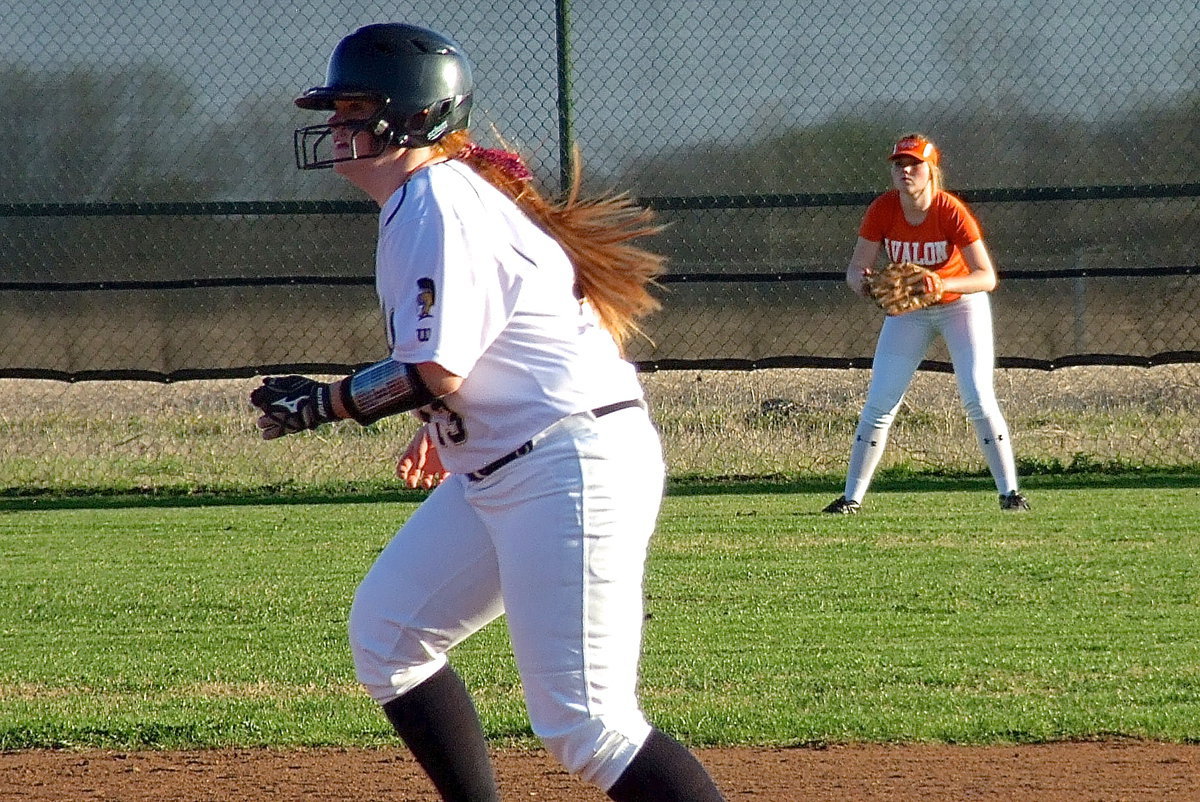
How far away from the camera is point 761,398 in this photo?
10.8 metres

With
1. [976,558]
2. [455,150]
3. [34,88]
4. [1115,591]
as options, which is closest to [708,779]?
[455,150]

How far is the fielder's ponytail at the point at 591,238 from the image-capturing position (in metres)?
3.03

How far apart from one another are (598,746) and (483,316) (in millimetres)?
791

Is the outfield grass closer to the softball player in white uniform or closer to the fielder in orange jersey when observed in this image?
the fielder in orange jersey

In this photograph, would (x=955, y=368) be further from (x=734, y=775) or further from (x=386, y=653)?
(x=386, y=653)

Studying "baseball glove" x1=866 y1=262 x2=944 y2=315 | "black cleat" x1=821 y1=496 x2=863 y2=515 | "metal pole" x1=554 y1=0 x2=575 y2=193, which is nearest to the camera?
"baseball glove" x1=866 y1=262 x2=944 y2=315

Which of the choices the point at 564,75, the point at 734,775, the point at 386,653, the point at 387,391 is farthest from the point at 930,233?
the point at 387,391

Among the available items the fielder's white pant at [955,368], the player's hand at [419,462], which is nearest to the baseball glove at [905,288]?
the fielder's white pant at [955,368]

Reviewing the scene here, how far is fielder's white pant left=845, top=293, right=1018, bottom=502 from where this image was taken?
8.10 metres

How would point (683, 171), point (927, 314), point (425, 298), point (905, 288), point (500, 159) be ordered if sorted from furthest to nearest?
point (683, 171) < point (927, 314) < point (905, 288) < point (500, 159) < point (425, 298)

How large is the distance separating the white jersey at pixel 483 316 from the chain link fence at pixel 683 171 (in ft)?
24.2

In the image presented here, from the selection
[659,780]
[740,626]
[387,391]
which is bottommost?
[740,626]

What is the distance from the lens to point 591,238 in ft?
10.0

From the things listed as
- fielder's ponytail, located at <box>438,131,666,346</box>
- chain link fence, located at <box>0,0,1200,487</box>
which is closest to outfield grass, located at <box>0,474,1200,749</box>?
chain link fence, located at <box>0,0,1200,487</box>
